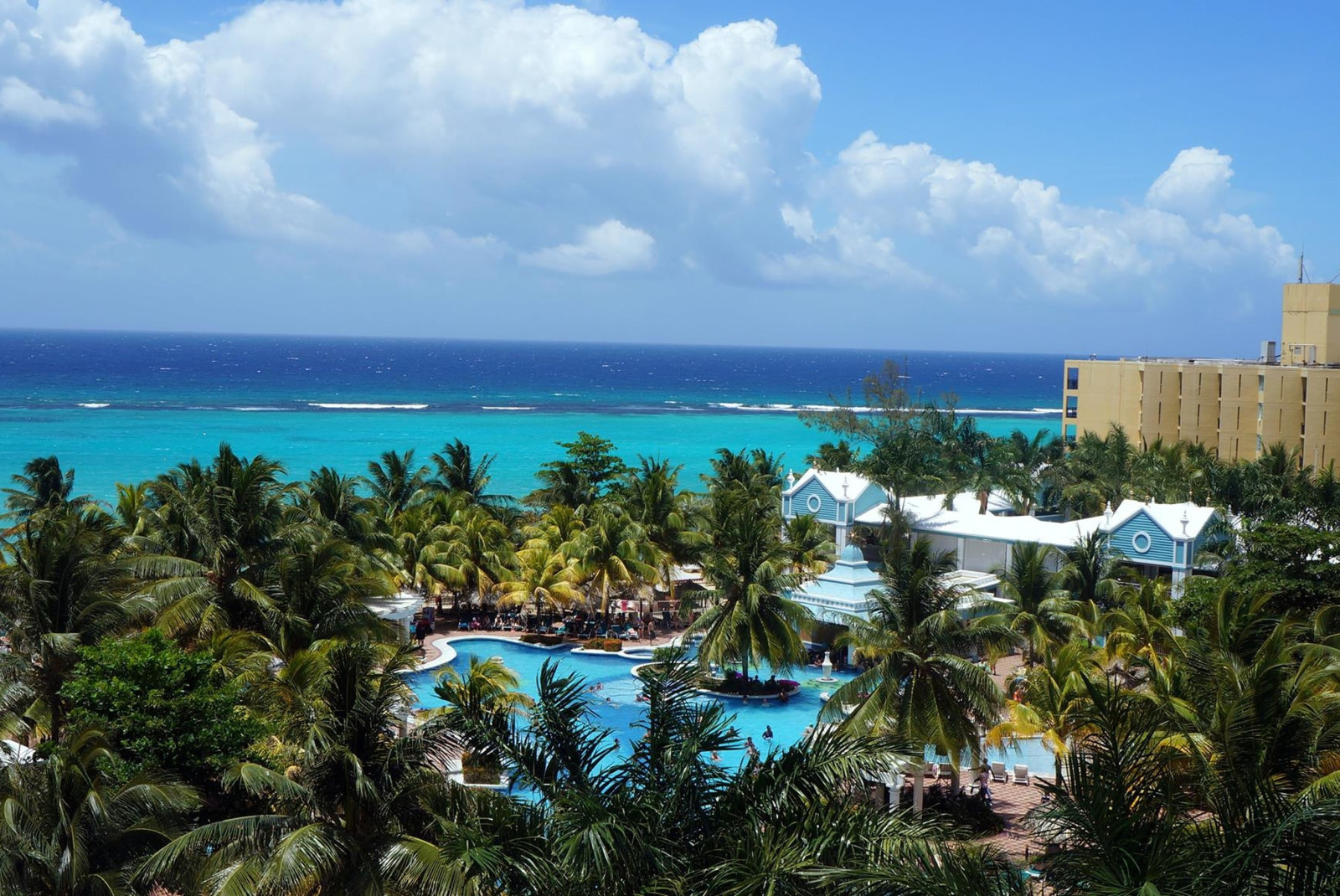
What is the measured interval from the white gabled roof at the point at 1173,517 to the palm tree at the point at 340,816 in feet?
86.2

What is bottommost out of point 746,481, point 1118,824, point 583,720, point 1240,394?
point 583,720

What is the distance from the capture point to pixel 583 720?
1775 cm

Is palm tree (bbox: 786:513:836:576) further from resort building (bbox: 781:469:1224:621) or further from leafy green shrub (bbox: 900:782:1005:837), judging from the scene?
leafy green shrub (bbox: 900:782:1005:837)

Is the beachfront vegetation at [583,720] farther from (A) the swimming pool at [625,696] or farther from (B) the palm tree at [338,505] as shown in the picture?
(A) the swimming pool at [625,696]

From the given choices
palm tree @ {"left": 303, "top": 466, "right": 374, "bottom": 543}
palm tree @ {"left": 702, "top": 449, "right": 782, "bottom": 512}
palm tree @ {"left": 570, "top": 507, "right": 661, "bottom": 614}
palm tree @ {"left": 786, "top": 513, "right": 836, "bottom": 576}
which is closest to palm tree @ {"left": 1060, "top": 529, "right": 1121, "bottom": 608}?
palm tree @ {"left": 786, "top": 513, "right": 836, "bottom": 576}

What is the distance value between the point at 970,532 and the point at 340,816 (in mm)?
29067

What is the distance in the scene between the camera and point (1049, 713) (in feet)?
63.1

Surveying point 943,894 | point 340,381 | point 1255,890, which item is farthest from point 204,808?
point 340,381

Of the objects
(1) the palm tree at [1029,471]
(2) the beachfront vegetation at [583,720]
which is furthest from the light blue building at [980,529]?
(1) the palm tree at [1029,471]

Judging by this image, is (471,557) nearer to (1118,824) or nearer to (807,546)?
(807,546)

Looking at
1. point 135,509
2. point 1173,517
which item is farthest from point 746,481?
point 135,509

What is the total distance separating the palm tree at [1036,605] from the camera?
25.8 metres

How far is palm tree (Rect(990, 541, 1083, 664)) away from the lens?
25828 millimetres

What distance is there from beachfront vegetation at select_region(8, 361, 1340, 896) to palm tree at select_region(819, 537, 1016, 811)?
0.06m
